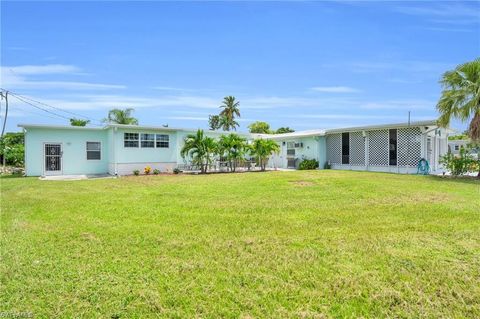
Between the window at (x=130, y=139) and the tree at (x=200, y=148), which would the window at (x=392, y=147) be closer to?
the tree at (x=200, y=148)

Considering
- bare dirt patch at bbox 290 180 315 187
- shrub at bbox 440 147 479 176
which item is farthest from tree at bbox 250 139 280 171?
shrub at bbox 440 147 479 176

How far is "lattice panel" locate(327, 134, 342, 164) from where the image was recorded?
22.9 meters

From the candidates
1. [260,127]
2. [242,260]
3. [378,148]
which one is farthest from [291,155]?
[260,127]

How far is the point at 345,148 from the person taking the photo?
74.1 feet

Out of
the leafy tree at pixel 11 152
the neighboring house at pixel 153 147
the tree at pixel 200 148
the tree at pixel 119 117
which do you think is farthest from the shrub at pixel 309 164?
the leafy tree at pixel 11 152

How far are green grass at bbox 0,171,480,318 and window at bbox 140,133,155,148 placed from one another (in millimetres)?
12585

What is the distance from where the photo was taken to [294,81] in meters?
22.0

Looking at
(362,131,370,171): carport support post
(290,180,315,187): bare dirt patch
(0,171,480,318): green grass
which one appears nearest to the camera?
(0,171,480,318): green grass

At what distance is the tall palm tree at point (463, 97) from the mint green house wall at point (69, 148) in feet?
67.9

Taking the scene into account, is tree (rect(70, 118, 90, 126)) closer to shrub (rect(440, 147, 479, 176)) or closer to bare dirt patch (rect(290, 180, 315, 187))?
bare dirt patch (rect(290, 180, 315, 187))

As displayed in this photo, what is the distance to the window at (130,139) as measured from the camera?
19906 millimetres

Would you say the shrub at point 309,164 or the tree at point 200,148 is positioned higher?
the tree at point 200,148

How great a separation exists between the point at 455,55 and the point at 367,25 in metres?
9.52

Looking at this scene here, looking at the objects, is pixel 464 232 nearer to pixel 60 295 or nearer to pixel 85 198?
pixel 60 295
